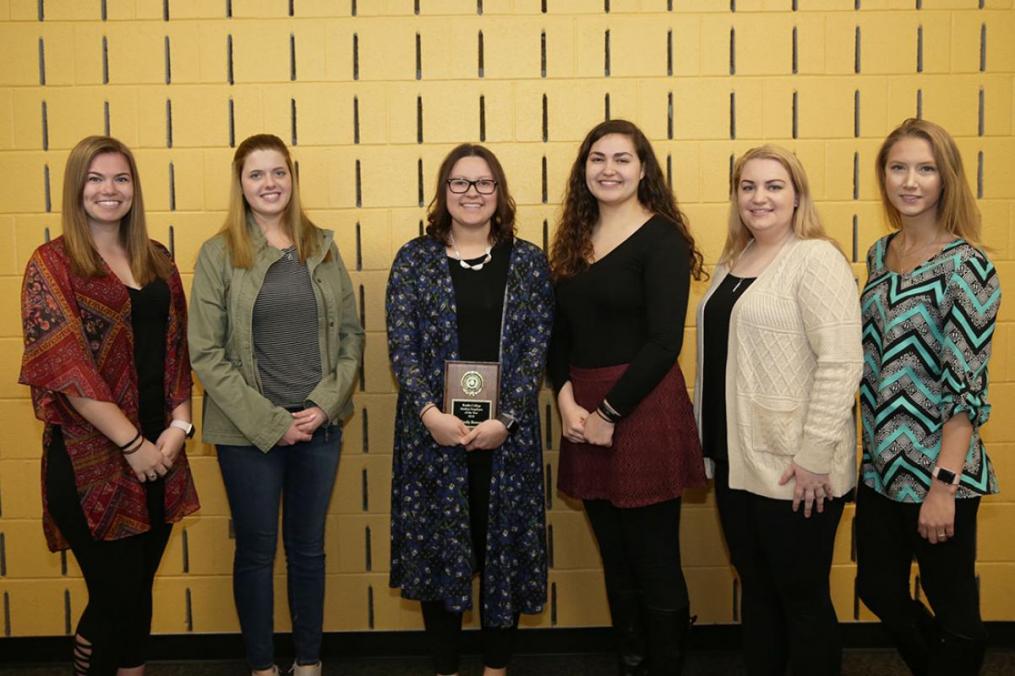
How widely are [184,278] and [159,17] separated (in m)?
1.00

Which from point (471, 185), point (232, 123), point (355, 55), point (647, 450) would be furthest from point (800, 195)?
point (232, 123)

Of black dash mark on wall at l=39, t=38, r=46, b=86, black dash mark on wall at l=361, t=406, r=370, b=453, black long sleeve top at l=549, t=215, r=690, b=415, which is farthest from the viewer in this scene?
black dash mark on wall at l=361, t=406, r=370, b=453

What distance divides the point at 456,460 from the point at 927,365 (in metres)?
1.34

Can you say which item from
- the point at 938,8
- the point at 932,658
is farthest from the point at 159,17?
the point at 932,658

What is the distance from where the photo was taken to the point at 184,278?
10.7ft

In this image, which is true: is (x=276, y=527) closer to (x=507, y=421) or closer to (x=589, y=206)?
(x=507, y=421)

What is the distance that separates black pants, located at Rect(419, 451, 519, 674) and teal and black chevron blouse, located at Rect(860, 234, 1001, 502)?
115 centimetres

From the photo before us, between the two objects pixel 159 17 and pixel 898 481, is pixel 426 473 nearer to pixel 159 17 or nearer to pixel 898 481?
pixel 898 481

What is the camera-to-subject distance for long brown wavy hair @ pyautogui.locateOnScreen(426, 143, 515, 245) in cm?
259

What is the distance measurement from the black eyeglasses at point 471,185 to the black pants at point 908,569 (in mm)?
1414

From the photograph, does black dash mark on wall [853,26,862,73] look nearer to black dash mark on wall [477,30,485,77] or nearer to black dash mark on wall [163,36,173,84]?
black dash mark on wall [477,30,485,77]

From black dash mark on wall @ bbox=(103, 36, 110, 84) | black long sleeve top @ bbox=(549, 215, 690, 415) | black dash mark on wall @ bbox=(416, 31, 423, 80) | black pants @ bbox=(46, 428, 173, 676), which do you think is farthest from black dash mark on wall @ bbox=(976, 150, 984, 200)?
black dash mark on wall @ bbox=(103, 36, 110, 84)

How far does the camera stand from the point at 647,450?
2439mm

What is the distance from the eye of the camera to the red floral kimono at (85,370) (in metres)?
2.19
